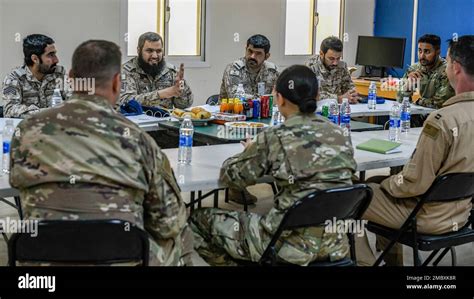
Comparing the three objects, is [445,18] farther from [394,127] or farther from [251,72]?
[394,127]

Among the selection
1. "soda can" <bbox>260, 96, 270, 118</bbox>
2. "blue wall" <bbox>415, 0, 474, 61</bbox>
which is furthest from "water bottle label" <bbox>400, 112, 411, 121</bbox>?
"blue wall" <bbox>415, 0, 474, 61</bbox>

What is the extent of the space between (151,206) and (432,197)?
1.39 meters

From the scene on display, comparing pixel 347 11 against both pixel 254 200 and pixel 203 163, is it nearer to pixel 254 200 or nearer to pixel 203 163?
pixel 254 200

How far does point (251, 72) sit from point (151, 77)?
0.93m

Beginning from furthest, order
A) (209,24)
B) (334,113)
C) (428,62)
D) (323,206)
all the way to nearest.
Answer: (209,24), (428,62), (334,113), (323,206)

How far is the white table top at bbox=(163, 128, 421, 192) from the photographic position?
119 inches

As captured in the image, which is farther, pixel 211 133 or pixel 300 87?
pixel 211 133

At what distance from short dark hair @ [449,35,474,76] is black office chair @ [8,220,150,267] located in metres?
1.97

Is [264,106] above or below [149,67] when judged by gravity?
below

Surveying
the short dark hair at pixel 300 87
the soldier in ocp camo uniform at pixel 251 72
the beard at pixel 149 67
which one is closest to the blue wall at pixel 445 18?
the soldier in ocp camo uniform at pixel 251 72

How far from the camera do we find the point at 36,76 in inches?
200

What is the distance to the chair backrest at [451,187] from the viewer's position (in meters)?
3.05

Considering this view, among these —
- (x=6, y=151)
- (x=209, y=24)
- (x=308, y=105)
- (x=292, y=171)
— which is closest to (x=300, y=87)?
(x=308, y=105)

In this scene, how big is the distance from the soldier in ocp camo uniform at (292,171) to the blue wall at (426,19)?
561 centimetres
